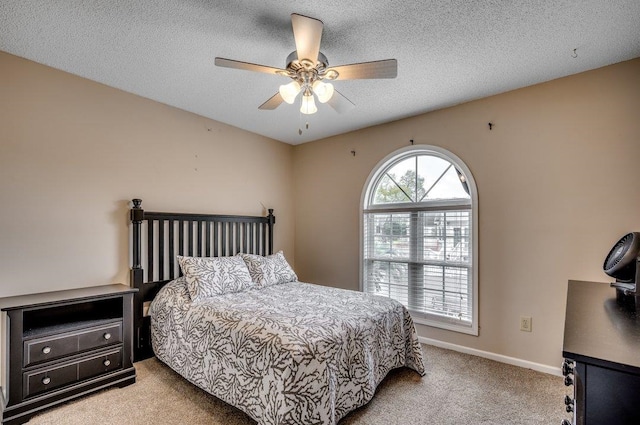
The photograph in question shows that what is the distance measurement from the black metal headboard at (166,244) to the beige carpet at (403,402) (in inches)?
23.7

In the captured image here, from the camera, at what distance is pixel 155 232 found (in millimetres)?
3057

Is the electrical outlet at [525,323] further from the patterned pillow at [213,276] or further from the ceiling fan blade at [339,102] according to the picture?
the patterned pillow at [213,276]

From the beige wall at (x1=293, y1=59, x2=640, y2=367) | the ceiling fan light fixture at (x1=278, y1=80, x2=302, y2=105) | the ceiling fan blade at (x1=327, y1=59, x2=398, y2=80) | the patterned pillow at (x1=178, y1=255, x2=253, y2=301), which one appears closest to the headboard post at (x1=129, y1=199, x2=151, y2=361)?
the patterned pillow at (x1=178, y1=255, x2=253, y2=301)

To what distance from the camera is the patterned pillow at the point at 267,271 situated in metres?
3.19

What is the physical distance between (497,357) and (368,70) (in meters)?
2.77

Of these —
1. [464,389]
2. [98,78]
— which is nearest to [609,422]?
[464,389]

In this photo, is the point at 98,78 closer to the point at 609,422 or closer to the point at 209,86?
the point at 209,86

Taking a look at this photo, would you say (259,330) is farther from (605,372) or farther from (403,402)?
(605,372)

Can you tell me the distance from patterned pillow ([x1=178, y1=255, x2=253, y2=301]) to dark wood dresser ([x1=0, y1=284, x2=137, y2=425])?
1.57ft

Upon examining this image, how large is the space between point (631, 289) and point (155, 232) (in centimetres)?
356

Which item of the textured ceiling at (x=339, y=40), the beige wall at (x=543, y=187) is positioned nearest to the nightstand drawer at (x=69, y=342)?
the textured ceiling at (x=339, y=40)

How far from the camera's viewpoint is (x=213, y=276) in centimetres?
282

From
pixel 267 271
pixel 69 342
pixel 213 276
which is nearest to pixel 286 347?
pixel 213 276

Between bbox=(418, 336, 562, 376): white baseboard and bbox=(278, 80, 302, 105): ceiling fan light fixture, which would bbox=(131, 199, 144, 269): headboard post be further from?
bbox=(418, 336, 562, 376): white baseboard
